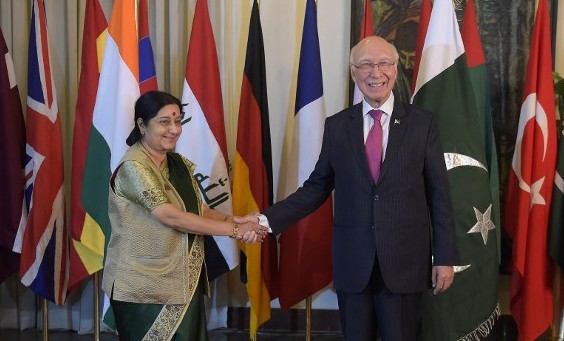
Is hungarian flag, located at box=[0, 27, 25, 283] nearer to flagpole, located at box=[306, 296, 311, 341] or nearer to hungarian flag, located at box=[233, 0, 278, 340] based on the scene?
hungarian flag, located at box=[233, 0, 278, 340]

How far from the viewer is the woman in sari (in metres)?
2.08

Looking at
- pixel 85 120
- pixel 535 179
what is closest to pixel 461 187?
pixel 535 179

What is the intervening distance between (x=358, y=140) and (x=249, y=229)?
22.8 inches

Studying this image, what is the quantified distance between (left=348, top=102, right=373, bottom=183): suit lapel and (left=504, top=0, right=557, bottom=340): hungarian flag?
4.10ft

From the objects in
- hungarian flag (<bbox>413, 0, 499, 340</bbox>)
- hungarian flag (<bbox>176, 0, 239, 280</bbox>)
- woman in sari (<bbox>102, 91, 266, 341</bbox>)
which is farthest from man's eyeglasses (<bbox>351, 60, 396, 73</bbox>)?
hungarian flag (<bbox>176, 0, 239, 280</bbox>)

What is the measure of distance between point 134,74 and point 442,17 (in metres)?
1.48

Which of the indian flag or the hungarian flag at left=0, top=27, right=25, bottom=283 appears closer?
the indian flag

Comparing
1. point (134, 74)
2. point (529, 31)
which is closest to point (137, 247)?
point (134, 74)

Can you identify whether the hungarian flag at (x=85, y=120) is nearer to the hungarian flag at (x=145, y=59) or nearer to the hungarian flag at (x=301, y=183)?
the hungarian flag at (x=145, y=59)

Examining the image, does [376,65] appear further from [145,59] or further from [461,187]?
[145,59]

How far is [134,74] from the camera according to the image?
292cm

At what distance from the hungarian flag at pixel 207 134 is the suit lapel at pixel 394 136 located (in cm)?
123

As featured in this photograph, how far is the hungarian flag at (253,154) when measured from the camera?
3.08 meters

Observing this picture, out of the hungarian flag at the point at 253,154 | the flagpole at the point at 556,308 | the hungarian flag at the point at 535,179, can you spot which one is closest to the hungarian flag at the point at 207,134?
the hungarian flag at the point at 253,154
